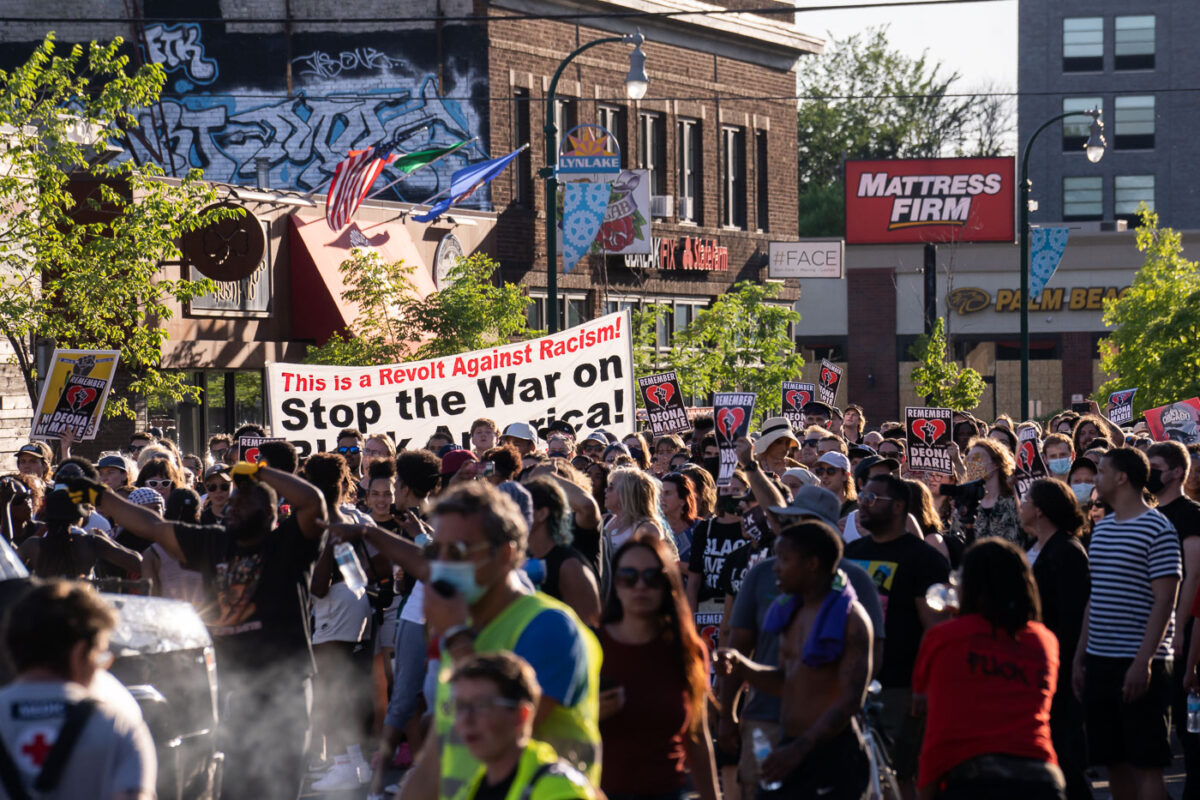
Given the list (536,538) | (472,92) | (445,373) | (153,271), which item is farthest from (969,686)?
(472,92)

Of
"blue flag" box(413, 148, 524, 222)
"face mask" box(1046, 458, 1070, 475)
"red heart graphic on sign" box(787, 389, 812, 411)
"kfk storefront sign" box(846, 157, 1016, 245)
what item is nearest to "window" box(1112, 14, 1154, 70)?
"kfk storefront sign" box(846, 157, 1016, 245)

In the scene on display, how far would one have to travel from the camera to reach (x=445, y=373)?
18234mm

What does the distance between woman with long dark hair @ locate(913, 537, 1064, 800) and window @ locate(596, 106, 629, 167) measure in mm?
31739

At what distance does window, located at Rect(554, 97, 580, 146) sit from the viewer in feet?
118

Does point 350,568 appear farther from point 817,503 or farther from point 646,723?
point 817,503

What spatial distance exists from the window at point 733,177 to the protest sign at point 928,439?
24211 mm

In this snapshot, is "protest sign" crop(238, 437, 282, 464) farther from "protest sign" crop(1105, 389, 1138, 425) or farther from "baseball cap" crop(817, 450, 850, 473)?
"protest sign" crop(1105, 389, 1138, 425)

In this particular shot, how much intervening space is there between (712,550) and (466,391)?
8.73 meters

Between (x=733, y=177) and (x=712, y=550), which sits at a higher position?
(x=733, y=177)

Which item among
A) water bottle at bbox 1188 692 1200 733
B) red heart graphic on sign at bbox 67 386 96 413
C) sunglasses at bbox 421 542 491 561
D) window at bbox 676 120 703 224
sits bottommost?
water bottle at bbox 1188 692 1200 733

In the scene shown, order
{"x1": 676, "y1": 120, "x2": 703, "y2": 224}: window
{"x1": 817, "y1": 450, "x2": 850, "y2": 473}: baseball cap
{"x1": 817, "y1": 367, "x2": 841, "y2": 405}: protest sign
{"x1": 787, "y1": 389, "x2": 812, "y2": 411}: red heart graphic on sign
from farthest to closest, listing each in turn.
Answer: {"x1": 676, "y1": 120, "x2": 703, "y2": 224}: window, {"x1": 787, "y1": 389, "x2": 812, "y2": 411}: red heart graphic on sign, {"x1": 817, "y1": 367, "x2": 841, "y2": 405}: protest sign, {"x1": 817, "y1": 450, "x2": 850, "y2": 473}: baseball cap

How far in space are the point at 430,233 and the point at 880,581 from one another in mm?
24373

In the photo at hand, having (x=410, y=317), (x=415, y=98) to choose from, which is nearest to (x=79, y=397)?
(x=410, y=317)

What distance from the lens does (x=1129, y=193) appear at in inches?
2618
